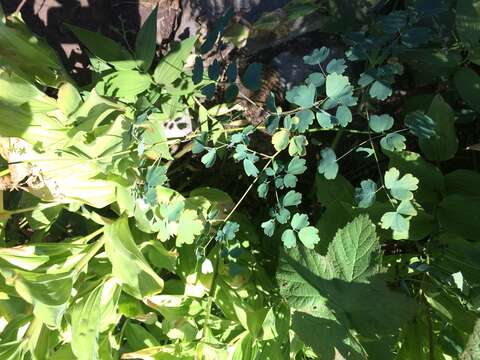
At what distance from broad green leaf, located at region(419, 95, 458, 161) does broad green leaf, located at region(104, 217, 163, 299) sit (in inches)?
26.1

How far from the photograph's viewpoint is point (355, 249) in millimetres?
975

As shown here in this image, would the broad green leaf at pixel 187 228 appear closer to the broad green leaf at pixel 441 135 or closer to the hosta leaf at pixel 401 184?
the hosta leaf at pixel 401 184

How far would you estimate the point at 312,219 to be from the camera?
143 centimetres

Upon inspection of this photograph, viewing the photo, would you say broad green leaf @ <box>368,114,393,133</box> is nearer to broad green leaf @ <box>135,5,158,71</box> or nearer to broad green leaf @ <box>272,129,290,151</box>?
broad green leaf @ <box>272,129,290,151</box>

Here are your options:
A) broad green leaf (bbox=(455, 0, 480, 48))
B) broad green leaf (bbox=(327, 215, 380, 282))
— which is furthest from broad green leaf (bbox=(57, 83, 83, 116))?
broad green leaf (bbox=(455, 0, 480, 48))

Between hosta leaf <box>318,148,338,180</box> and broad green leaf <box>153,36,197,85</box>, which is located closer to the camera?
hosta leaf <box>318,148,338,180</box>

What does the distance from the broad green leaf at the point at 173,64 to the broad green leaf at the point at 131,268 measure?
0.39 metres

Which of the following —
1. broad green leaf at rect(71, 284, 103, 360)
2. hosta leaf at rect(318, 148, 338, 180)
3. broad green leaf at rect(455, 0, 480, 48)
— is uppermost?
broad green leaf at rect(455, 0, 480, 48)

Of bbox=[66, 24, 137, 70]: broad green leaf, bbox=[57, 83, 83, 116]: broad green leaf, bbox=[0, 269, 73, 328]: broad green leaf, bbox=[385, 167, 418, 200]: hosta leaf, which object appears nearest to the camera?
bbox=[385, 167, 418, 200]: hosta leaf

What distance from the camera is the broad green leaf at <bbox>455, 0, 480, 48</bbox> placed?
1028mm

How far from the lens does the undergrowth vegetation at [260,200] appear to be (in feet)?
3.18

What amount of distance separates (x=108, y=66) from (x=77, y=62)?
449 millimetres

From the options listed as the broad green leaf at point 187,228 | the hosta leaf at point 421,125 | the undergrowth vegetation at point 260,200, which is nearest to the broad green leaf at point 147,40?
the undergrowth vegetation at point 260,200

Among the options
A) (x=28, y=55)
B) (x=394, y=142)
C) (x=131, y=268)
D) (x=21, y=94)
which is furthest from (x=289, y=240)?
(x=28, y=55)
